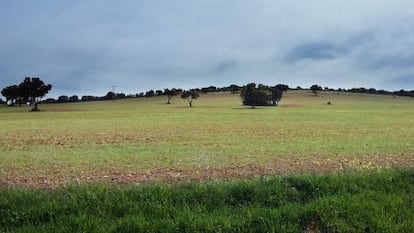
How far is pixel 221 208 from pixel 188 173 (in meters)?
6.54

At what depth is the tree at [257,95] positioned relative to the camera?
5182 inches

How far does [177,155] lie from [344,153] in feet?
23.6

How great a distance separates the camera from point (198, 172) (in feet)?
Result: 49.5

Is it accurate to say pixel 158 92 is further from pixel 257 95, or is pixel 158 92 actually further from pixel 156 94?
pixel 257 95

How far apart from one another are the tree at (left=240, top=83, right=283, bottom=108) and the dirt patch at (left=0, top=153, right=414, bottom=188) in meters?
112

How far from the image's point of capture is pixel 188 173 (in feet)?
48.9

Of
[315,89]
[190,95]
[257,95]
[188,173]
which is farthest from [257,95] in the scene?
[188,173]

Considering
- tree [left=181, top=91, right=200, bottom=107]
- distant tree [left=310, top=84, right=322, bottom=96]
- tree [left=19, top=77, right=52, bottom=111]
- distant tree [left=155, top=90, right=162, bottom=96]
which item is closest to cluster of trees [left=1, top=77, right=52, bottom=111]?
tree [left=19, top=77, right=52, bottom=111]

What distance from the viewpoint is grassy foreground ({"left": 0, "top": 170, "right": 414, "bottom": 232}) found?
294 inches

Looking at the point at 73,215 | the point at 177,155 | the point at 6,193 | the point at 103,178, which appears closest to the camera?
the point at 73,215

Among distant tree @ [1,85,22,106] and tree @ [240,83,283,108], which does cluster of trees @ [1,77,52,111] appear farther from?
tree @ [240,83,283,108]

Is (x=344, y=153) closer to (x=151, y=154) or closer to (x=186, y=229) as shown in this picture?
(x=151, y=154)

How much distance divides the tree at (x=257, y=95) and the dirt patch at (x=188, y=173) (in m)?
112

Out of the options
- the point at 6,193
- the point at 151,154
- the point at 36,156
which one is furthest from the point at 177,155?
the point at 6,193
